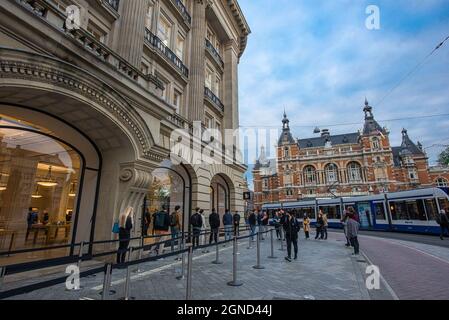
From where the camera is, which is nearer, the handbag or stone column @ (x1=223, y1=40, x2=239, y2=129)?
the handbag

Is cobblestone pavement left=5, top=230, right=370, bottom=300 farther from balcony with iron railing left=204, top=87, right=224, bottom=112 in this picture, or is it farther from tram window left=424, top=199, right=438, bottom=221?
tram window left=424, top=199, right=438, bottom=221

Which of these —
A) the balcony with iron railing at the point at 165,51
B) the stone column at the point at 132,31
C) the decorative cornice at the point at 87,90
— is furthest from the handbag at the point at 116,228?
the balcony with iron railing at the point at 165,51

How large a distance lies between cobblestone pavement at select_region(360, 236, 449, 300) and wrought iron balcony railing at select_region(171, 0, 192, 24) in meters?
16.4

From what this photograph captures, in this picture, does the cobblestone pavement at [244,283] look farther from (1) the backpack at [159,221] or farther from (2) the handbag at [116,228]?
(1) the backpack at [159,221]

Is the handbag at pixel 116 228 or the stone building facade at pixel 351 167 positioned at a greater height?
the stone building facade at pixel 351 167

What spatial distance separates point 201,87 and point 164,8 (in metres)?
4.74

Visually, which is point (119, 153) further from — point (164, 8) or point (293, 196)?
point (293, 196)

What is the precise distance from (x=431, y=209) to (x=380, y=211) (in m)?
5.72

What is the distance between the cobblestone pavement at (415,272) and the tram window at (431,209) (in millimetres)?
8614

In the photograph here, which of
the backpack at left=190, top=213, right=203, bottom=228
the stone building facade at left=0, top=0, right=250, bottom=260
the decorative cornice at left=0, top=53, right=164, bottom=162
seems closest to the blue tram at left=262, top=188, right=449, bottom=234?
the backpack at left=190, top=213, right=203, bottom=228

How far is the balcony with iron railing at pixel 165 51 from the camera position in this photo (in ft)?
38.6

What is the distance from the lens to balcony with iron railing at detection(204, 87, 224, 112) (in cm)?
1661

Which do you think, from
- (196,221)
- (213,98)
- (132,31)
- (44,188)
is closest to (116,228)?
(44,188)

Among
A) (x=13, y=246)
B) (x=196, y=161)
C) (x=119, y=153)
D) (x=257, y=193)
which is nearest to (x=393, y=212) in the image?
(x=196, y=161)
